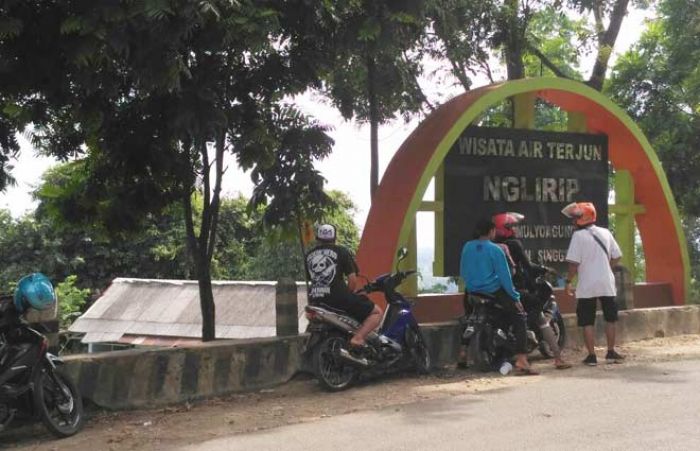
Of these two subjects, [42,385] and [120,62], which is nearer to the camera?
[42,385]

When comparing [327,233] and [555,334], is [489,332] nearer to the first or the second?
[555,334]

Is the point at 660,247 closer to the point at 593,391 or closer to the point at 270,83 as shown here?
the point at 593,391

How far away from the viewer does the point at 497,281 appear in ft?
28.3

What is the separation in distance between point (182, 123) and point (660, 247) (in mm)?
9039

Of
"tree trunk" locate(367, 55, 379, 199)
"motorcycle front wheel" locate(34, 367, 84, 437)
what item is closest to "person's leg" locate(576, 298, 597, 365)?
"tree trunk" locate(367, 55, 379, 199)

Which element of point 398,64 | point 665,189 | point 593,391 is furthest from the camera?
point 665,189

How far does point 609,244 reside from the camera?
9.34m

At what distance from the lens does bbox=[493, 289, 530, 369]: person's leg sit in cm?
858

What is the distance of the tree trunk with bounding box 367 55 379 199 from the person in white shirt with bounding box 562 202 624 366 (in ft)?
9.59

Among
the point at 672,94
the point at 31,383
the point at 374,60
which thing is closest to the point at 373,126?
the point at 374,60

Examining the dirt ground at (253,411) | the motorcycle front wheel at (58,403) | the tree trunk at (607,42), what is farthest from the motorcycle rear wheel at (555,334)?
the tree trunk at (607,42)

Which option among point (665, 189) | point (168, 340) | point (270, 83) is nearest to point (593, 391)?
point (270, 83)

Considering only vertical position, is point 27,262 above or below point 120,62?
below

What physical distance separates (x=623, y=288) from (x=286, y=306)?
18.4 ft
